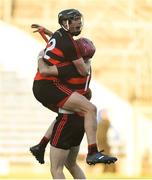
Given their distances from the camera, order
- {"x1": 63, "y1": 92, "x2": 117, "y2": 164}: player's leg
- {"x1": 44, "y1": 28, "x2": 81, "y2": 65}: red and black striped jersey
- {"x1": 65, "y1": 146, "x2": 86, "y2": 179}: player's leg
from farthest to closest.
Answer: {"x1": 65, "y1": 146, "x2": 86, "y2": 179}: player's leg, {"x1": 63, "y1": 92, "x2": 117, "y2": 164}: player's leg, {"x1": 44, "y1": 28, "x2": 81, "y2": 65}: red and black striped jersey

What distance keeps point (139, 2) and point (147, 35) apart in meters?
1.20

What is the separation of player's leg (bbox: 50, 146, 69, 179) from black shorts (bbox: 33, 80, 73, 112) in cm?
36

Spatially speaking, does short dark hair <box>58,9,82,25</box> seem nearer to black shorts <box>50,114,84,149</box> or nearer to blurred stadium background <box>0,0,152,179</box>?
black shorts <box>50,114,84,149</box>

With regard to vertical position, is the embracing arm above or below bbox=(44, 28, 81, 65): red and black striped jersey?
below

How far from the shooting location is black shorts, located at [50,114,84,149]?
247 inches

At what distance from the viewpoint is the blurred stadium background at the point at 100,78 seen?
18.7m

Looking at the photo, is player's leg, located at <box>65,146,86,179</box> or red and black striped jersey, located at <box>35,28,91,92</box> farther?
player's leg, located at <box>65,146,86,179</box>

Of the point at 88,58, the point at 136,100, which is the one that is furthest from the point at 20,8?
the point at 88,58

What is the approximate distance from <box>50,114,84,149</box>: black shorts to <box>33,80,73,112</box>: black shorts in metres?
0.14

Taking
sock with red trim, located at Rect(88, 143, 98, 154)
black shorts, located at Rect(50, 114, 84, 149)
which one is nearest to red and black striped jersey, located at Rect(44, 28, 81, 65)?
black shorts, located at Rect(50, 114, 84, 149)

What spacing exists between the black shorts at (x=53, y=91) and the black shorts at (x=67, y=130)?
0.45 feet

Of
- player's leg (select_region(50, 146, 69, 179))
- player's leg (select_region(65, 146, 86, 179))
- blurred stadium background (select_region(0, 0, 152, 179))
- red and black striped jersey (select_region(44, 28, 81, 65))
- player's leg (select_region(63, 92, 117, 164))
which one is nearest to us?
red and black striped jersey (select_region(44, 28, 81, 65))

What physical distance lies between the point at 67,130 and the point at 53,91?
0.33 metres

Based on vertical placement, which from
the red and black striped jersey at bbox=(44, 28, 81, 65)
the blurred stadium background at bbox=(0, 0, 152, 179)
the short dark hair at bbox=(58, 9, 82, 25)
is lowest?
the blurred stadium background at bbox=(0, 0, 152, 179)
